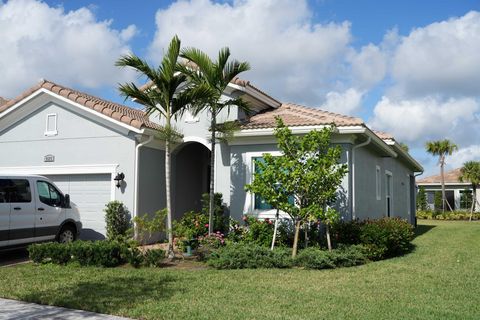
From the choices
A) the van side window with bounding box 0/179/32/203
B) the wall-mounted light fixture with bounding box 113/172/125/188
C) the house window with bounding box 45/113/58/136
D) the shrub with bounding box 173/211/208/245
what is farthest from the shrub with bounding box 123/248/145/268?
the house window with bounding box 45/113/58/136

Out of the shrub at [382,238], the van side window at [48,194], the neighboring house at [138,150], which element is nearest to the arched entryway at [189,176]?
the neighboring house at [138,150]

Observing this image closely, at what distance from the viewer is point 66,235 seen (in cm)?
1275

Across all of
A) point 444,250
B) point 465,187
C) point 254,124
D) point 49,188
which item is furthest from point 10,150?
point 465,187

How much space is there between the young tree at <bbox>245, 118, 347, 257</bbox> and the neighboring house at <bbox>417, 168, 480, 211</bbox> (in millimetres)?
31111

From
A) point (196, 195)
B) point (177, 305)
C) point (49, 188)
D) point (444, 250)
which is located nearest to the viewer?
point (177, 305)

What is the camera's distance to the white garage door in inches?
562

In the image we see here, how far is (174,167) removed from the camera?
624 inches

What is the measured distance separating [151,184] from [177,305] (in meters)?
8.03

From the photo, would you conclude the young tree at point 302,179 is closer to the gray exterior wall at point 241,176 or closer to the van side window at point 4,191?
the gray exterior wall at point 241,176

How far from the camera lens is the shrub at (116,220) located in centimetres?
1342

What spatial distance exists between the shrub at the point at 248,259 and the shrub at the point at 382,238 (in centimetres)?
216

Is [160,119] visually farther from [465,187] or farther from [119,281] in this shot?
[465,187]

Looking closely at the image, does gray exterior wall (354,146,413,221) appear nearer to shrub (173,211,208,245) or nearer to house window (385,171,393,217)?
house window (385,171,393,217)

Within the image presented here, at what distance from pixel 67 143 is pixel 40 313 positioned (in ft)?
30.3
